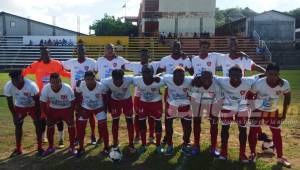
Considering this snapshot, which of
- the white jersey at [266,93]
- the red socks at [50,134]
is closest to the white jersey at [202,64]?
the white jersey at [266,93]

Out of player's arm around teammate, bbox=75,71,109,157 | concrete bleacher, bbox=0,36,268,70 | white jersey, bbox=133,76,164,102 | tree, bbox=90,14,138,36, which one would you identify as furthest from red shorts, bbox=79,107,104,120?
tree, bbox=90,14,138,36

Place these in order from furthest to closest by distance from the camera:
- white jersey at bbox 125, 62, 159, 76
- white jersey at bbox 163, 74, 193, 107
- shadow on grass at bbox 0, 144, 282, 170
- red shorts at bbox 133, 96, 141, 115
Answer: white jersey at bbox 125, 62, 159, 76, red shorts at bbox 133, 96, 141, 115, white jersey at bbox 163, 74, 193, 107, shadow on grass at bbox 0, 144, 282, 170

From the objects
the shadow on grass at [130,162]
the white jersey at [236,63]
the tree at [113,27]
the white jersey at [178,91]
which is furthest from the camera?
the tree at [113,27]

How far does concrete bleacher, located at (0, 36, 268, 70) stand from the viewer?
4375 cm

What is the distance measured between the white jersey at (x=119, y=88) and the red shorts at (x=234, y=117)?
211 centimetres

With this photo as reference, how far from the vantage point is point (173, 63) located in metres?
10.4

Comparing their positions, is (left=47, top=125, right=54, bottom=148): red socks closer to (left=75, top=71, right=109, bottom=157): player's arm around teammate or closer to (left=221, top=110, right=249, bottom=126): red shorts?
(left=75, top=71, right=109, bottom=157): player's arm around teammate

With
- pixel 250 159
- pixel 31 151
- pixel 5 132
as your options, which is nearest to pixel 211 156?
pixel 250 159

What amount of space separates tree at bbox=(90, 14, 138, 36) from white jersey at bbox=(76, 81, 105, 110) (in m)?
59.5

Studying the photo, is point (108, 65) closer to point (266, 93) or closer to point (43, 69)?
point (43, 69)

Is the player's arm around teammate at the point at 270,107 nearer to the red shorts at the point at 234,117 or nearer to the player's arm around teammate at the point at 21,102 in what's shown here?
the red shorts at the point at 234,117

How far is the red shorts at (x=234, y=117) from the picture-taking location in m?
8.69

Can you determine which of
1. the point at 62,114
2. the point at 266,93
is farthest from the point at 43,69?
the point at 266,93

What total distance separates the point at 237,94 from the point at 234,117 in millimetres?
475
